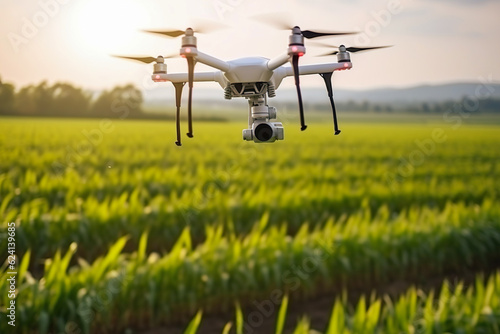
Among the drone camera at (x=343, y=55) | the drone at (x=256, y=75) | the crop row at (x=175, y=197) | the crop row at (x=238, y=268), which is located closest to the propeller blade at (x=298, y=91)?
the drone at (x=256, y=75)

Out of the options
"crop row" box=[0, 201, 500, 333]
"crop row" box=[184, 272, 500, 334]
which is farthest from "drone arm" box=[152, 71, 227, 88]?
"crop row" box=[0, 201, 500, 333]

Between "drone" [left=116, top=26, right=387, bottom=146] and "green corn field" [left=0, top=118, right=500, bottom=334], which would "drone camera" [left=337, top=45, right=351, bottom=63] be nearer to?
"drone" [left=116, top=26, right=387, bottom=146]

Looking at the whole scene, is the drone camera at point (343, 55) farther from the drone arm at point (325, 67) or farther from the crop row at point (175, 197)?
the crop row at point (175, 197)

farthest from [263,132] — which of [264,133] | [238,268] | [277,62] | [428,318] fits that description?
[238,268]

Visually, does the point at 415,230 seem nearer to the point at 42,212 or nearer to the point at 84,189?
the point at 42,212

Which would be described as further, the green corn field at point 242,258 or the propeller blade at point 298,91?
the green corn field at point 242,258

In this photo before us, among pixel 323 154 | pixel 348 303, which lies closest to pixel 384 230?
pixel 348 303

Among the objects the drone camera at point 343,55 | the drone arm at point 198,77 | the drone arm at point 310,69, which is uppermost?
the drone camera at point 343,55
